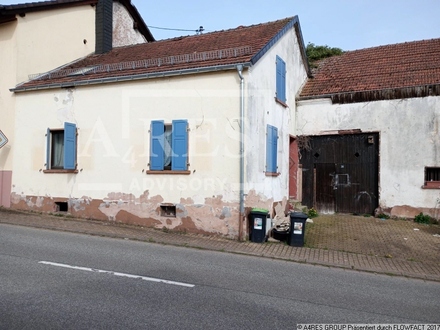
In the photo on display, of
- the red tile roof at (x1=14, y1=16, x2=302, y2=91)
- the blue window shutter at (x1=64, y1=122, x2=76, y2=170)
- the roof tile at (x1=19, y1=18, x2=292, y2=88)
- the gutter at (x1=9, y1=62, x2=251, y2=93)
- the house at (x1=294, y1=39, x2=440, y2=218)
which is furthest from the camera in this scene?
the house at (x1=294, y1=39, x2=440, y2=218)

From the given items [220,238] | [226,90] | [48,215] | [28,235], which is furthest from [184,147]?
[48,215]

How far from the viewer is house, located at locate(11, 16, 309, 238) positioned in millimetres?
10766

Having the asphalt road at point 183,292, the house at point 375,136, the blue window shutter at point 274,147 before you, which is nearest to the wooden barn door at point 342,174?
the house at point 375,136

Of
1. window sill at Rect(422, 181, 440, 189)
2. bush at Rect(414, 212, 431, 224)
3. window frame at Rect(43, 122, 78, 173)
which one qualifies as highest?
window frame at Rect(43, 122, 78, 173)

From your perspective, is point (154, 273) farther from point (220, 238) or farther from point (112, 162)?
point (112, 162)

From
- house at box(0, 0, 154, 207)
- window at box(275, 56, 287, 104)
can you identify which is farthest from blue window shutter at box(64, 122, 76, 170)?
window at box(275, 56, 287, 104)

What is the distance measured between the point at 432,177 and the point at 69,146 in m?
12.8

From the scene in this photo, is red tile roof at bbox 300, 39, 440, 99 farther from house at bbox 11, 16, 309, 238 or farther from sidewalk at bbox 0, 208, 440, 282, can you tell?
sidewalk at bbox 0, 208, 440, 282

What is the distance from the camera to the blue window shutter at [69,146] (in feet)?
41.2

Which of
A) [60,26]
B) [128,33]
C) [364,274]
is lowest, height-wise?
[364,274]

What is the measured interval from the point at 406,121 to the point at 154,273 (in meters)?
11.3

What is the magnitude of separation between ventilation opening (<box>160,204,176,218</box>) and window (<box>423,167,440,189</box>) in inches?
354

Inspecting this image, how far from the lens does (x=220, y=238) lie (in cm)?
1058

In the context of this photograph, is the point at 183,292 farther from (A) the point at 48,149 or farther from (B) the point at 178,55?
(A) the point at 48,149
